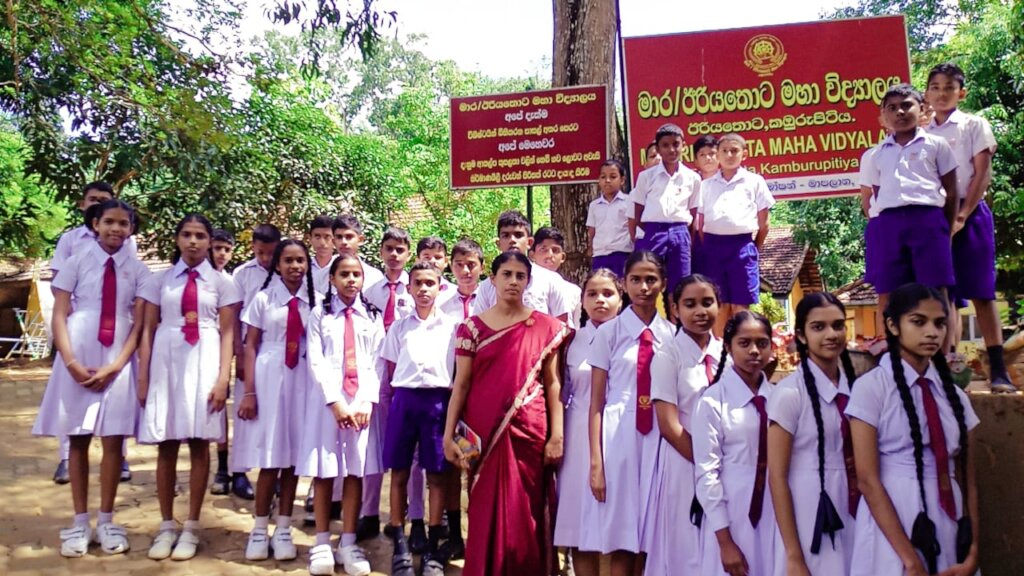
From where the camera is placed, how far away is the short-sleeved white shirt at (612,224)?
22.1 feet

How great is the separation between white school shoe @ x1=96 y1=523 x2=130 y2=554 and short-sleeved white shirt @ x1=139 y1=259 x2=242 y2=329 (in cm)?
114

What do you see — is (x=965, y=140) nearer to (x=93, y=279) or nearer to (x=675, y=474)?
(x=675, y=474)

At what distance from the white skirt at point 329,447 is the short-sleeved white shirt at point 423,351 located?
1.15ft

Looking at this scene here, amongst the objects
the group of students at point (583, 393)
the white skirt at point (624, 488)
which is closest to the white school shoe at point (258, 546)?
the group of students at point (583, 393)

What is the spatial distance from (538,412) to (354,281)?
131cm

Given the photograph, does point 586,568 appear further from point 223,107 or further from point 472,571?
point 223,107

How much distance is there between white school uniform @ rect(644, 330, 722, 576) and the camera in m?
Answer: 3.79

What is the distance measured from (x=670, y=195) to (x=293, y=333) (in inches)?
105

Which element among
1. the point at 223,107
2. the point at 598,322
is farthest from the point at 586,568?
the point at 223,107

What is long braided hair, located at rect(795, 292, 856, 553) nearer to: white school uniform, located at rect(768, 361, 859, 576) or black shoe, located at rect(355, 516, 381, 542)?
white school uniform, located at rect(768, 361, 859, 576)

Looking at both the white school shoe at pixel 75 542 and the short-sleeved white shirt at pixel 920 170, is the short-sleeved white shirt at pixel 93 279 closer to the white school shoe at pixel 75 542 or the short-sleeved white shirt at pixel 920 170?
the white school shoe at pixel 75 542

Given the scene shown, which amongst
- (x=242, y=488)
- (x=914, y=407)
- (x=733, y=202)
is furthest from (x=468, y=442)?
(x=733, y=202)

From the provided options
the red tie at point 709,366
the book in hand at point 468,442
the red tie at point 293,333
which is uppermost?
the red tie at point 293,333

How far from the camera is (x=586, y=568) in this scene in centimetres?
423
